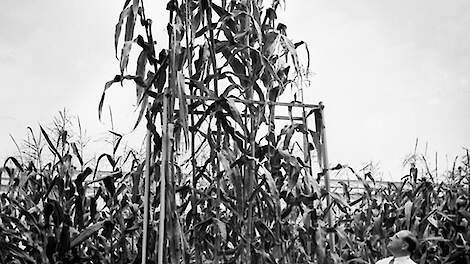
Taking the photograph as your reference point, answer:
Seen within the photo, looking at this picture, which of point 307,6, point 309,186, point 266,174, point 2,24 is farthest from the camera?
point 2,24

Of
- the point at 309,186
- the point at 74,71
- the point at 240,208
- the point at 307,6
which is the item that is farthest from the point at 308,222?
the point at 74,71

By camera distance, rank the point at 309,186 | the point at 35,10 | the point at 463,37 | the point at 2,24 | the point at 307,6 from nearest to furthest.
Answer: the point at 309,186 → the point at 307,6 → the point at 35,10 → the point at 2,24 → the point at 463,37

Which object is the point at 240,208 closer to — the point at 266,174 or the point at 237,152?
the point at 266,174

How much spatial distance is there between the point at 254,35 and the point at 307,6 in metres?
1.48

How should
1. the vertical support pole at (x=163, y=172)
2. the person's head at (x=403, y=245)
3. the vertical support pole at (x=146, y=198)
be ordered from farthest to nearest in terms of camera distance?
the person's head at (x=403, y=245)
the vertical support pole at (x=146, y=198)
the vertical support pole at (x=163, y=172)

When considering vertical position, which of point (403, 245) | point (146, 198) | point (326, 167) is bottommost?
point (403, 245)

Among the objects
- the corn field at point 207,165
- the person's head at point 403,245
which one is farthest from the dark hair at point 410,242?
the corn field at point 207,165

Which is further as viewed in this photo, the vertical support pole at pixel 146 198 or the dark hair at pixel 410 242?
the dark hair at pixel 410 242

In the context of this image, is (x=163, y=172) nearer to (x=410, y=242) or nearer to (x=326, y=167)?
(x=326, y=167)

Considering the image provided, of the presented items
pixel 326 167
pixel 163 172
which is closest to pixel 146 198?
pixel 163 172

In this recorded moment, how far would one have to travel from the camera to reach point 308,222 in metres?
2.83

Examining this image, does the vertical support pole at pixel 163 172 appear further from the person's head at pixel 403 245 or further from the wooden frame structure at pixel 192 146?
the person's head at pixel 403 245

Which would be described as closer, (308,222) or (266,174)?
(266,174)

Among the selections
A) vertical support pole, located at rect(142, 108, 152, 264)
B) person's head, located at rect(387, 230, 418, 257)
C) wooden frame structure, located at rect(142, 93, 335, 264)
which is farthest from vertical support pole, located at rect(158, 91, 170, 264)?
person's head, located at rect(387, 230, 418, 257)
